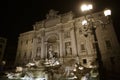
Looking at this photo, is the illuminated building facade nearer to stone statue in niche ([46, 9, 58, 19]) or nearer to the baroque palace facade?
the baroque palace facade

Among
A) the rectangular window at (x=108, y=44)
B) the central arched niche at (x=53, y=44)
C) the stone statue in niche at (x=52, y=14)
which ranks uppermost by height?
the stone statue in niche at (x=52, y=14)

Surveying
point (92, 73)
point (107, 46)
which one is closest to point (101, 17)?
point (107, 46)

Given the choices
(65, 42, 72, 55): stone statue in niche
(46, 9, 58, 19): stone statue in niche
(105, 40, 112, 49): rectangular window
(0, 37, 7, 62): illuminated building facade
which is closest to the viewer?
(105, 40, 112, 49): rectangular window

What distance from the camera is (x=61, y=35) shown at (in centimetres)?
2905

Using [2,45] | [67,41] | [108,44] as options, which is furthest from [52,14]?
[2,45]

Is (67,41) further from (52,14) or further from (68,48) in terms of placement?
(52,14)

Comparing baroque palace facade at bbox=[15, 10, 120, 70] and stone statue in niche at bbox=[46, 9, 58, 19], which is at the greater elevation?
stone statue in niche at bbox=[46, 9, 58, 19]

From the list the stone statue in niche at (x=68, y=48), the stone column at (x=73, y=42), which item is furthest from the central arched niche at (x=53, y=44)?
the stone column at (x=73, y=42)

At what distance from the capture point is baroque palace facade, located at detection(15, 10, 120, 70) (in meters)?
23.4

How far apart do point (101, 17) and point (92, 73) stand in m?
14.3

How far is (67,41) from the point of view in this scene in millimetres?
27969

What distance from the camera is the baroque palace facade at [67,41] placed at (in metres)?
23.4

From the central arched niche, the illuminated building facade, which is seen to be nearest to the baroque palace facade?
the central arched niche

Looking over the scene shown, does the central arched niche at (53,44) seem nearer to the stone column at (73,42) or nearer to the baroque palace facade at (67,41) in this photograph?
the baroque palace facade at (67,41)
